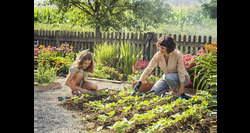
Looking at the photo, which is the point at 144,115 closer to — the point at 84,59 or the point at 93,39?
the point at 84,59

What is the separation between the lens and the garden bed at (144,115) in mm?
2527

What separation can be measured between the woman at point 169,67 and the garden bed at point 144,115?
0.46m

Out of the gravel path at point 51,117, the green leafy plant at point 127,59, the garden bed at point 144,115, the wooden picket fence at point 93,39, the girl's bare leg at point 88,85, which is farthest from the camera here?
the wooden picket fence at point 93,39

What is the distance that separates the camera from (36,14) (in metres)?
20.8

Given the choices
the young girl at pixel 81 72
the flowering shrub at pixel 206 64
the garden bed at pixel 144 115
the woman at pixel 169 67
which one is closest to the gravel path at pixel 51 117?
the garden bed at pixel 144 115

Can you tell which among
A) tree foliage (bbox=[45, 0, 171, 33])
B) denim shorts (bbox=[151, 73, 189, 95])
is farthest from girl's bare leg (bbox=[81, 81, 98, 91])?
tree foliage (bbox=[45, 0, 171, 33])

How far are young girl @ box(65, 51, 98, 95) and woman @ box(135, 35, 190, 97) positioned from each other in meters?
0.98

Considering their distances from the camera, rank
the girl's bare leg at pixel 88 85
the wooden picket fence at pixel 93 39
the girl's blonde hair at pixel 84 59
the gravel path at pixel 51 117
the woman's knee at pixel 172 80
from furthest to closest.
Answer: the wooden picket fence at pixel 93 39, the girl's bare leg at pixel 88 85, the girl's blonde hair at pixel 84 59, the woman's knee at pixel 172 80, the gravel path at pixel 51 117

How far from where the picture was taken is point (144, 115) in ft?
8.95

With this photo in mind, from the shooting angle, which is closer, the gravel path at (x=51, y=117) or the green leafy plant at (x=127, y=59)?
the gravel path at (x=51, y=117)

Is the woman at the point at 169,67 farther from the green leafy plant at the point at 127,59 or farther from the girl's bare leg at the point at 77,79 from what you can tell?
the green leafy plant at the point at 127,59
